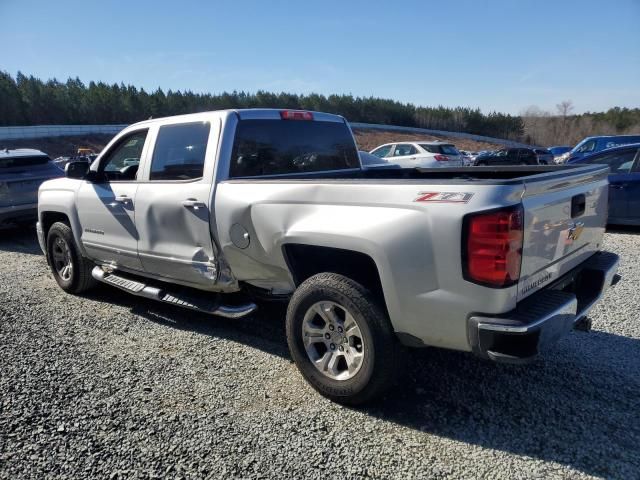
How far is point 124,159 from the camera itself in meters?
4.94

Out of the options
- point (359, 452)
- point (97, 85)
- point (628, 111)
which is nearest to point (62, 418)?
point (359, 452)

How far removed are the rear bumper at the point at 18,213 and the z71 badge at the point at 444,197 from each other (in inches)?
317

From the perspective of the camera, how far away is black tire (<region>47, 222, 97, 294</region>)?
5.29 metres

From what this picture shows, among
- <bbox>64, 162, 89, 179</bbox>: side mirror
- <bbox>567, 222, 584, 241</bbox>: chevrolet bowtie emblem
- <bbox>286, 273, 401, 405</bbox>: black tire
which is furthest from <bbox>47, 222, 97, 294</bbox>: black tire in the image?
<bbox>567, 222, 584, 241</bbox>: chevrolet bowtie emblem

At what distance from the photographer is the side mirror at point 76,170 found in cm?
479

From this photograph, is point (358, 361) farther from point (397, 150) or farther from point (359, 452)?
point (397, 150)

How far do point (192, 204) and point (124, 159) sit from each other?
5.51 ft

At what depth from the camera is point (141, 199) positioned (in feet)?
13.8

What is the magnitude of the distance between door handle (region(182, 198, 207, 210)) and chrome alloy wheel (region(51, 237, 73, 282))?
242 centimetres

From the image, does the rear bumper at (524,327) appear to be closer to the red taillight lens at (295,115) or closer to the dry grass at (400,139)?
the red taillight lens at (295,115)

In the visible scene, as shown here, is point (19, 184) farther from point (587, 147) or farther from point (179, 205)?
point (587, 147)

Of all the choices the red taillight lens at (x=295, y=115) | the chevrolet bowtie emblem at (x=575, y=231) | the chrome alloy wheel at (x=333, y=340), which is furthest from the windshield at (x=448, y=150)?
the chrome alloy wheel at (x=333, y=340)

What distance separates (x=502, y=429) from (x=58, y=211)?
A: 191 inches

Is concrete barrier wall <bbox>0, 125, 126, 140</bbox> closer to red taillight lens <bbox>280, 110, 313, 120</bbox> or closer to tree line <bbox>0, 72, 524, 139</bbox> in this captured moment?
tree line <bbox>0, 72, 524, 139</bbox>
